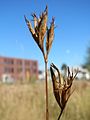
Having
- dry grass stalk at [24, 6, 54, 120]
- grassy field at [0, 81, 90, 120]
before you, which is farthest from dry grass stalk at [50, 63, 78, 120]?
grassy field at [0, 81, 90, 120]

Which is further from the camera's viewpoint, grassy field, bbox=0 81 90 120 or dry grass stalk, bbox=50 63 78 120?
grassy field, bbox=0 81 90 120

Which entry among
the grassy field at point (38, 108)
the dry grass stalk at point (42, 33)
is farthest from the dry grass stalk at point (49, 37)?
the grassy field at point (38, 108)

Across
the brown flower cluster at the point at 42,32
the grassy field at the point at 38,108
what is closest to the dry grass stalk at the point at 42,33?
the brown flower cluster at the point at 42,32

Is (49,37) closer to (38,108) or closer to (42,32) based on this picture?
(42,32)

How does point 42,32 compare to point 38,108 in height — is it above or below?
above

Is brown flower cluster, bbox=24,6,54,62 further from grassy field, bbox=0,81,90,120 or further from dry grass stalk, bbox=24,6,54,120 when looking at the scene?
grassy field, bbox=0,81,90,120

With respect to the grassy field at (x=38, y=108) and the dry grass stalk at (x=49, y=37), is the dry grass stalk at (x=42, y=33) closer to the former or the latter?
the dry grass stalk at (x=49, y=37)

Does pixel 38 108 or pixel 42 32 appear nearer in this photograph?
pixel 42 32

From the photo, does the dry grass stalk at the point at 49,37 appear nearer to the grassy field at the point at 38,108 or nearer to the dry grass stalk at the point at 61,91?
the dry grass stalk at the point at 61,91

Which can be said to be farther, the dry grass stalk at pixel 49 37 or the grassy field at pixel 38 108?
the grassy field at pixel 38 108

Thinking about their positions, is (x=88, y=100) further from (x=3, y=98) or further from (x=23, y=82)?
(x=23, y=82)

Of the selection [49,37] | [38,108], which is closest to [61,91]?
[49,37]

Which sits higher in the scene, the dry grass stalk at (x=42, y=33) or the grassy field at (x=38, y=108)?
the dry grass stalk at (x=42, y=33)

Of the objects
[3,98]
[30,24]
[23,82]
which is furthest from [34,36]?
[23,82]
